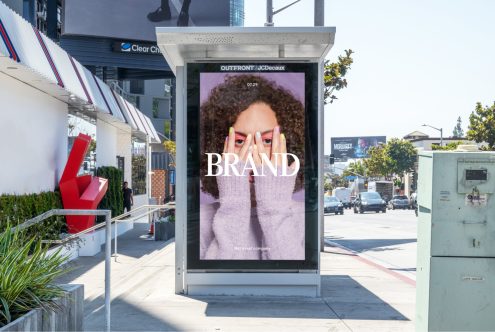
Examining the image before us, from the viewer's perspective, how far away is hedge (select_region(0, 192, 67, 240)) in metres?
13.1

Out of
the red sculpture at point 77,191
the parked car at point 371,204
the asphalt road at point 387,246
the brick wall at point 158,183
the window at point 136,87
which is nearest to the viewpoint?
the asphalt road at point 387,246

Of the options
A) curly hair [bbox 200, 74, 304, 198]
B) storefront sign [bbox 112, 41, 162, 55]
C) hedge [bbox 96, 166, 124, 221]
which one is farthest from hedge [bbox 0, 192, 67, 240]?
storefront sign [bbox 112, 41, 162, 55]

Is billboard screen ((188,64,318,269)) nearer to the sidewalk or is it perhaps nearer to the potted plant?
the sidewalk

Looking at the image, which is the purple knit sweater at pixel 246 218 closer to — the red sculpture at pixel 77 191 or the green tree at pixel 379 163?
the red sculpture at pixel 77 191

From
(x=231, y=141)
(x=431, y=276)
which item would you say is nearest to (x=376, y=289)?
(x=231, y=141)

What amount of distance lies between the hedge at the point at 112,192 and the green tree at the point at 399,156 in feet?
308

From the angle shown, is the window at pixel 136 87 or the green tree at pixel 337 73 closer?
the green tree at pixel 337 73

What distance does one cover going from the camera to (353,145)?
170250 millimetres

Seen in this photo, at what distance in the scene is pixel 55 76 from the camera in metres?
14.7

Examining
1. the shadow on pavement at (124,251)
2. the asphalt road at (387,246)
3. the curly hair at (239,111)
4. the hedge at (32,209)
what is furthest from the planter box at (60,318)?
the asphalt road at (387,246)

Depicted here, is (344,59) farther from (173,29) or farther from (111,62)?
(173,29)

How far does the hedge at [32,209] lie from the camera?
13066 mm

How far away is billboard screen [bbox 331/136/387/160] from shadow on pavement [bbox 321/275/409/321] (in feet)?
514

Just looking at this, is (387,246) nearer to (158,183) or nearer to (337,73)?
(337,73)
